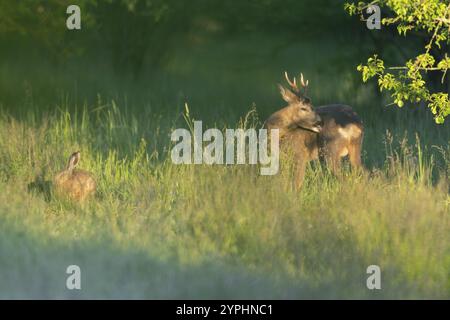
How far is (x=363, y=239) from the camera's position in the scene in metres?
8.75

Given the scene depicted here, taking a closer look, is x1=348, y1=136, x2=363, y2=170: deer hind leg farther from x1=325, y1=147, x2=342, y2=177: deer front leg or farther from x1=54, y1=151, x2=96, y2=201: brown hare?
x1=54, y1=151, x2=96, y2=201: brown hare

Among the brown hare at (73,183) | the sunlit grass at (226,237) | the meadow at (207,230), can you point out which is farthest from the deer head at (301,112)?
the brown hare at (73,183)

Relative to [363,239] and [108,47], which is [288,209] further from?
[108,47]

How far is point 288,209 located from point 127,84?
39.6 ft

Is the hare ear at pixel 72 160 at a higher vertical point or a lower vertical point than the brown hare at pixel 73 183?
higher

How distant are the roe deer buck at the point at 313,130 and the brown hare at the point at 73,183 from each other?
231 cm

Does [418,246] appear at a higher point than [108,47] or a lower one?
lower

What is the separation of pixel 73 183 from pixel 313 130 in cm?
302

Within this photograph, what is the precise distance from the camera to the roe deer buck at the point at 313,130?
1169 centimetres

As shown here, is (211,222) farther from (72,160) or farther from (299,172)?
(299,172)

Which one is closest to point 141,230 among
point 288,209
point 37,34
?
Result: point 288,209

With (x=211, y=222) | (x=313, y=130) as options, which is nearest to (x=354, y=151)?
(x=313, y=130)

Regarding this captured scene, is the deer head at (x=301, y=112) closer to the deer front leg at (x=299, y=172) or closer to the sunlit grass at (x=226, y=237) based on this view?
the deer front leg at (x=299, y=172)

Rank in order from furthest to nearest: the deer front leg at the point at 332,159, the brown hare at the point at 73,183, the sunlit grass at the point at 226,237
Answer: the deer front leg at the point at 332,159
the brown hare at the point at 73,183
the sunlit grass at the point at 226,237
